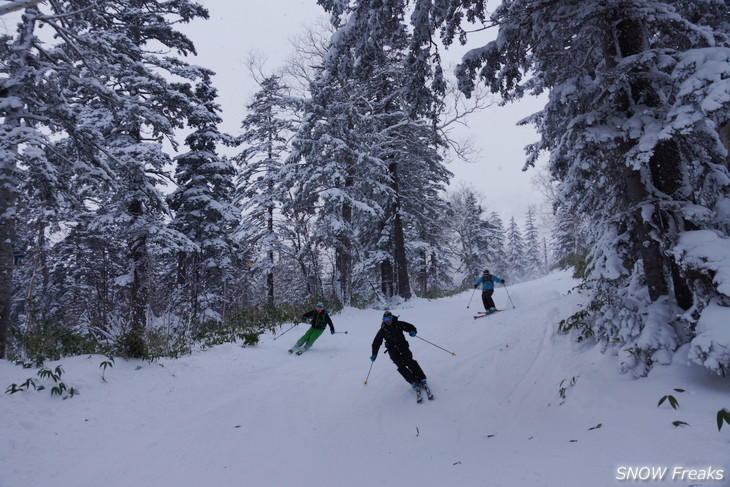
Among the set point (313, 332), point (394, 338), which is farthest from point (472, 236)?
point (394, 338)

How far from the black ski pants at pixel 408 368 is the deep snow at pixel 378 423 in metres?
0.34

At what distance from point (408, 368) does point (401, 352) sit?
32 cm

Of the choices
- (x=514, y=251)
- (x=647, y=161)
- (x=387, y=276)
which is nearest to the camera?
(x=647, y=161)

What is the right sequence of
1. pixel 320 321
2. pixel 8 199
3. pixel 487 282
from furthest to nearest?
pixel 487 282
pixel 320 321
pixel 8 199

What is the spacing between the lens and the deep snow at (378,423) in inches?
131

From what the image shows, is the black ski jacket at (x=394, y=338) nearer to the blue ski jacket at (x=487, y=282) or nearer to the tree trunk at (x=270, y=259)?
the blue ski jacket at (x=487, y=282)

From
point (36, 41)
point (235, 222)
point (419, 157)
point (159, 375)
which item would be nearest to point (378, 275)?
point (419, 157)

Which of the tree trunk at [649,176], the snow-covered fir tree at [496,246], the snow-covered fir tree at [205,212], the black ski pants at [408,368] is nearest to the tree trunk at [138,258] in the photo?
the snow-covered fir tree at [205,212]

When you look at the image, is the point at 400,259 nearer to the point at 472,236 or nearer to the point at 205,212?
the point at 205,212

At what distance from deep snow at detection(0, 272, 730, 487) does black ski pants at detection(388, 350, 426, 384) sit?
345 mm

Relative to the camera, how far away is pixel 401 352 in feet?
22.2

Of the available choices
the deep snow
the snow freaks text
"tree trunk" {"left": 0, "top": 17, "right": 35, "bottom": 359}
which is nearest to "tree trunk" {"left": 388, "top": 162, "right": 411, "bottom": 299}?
the deep snow

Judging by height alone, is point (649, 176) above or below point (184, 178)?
below

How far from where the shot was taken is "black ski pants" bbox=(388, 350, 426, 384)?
6.40 m
